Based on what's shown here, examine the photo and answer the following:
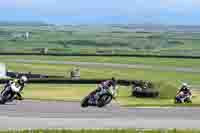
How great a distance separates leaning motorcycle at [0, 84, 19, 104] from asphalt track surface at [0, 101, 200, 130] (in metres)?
1.41

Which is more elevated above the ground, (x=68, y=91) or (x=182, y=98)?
(x=182, y=98)

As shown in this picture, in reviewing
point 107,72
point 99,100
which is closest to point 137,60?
point 107,72

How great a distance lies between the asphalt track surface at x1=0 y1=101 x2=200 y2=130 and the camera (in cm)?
1520

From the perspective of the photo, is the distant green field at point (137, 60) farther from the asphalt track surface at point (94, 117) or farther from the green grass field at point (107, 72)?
the asphalt track surface at point (94, 117)

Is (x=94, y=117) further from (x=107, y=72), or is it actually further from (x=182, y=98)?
(x=107, y=72)

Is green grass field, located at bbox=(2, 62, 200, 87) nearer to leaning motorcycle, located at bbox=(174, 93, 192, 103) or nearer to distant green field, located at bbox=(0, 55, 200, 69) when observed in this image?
distant green field, located at bbox=(0, 55, 200, 69)

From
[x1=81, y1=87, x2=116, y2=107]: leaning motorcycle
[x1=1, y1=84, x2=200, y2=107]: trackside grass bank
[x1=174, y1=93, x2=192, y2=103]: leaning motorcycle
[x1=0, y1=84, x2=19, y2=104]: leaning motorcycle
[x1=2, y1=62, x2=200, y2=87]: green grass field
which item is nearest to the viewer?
[x1=81, y1=87, x2=116, y2=107]: leaning motorcycle

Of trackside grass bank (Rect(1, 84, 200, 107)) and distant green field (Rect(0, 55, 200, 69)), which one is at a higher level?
distant green field (Rect(0, 55, 200, 69))

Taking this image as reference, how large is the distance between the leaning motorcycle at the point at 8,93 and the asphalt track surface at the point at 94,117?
4.63 feet

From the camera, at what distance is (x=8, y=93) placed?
22.5m

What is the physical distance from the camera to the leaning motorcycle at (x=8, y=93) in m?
22.2

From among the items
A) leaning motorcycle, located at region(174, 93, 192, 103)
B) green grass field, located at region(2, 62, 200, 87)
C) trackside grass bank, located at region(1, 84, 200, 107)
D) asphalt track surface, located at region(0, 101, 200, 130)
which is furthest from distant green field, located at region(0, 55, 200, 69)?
asphalt track surface, located at region(0, 101, 200, 130)

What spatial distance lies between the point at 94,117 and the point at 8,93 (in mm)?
6550

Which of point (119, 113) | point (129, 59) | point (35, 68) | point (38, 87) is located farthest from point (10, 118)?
point (129, 59)
